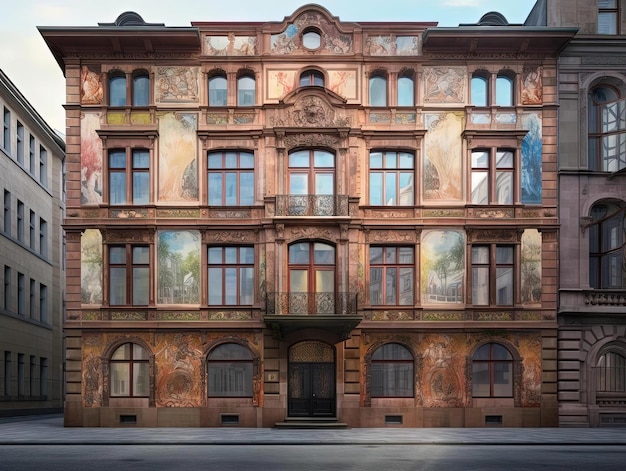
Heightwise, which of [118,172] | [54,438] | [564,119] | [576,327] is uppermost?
[564,119]

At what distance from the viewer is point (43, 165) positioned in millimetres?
53688

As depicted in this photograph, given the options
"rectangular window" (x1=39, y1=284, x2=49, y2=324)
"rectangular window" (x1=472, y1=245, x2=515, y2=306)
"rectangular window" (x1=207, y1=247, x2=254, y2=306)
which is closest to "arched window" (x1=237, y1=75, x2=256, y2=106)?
"rectangular window" (x1=207, y1=247, x2=254, y2=306)

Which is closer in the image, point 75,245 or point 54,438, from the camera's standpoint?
point 54,438

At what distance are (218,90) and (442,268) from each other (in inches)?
463

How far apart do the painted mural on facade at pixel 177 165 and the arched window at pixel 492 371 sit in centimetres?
1324

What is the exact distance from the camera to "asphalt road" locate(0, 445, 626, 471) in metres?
20.3

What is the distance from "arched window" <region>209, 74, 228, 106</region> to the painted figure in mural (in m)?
4.44

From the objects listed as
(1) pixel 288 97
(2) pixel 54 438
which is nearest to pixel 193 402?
(2) pixel 54 438

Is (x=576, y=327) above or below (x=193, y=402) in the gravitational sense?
above

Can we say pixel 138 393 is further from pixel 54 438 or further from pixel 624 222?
pixel 624 222

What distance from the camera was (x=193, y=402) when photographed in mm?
35031

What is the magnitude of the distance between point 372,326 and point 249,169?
8.11m

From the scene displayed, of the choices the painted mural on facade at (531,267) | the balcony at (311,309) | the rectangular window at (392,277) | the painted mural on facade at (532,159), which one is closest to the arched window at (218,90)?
the balcony at (311,309)

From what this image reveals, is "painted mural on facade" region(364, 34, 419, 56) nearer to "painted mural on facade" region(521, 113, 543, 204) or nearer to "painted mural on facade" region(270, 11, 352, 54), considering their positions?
"painted mural on facade" region(270, 11, 352, 54)
